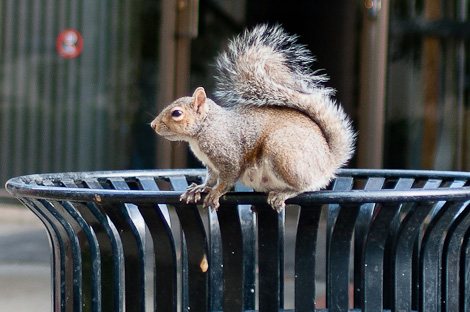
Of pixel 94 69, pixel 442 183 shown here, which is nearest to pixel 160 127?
pixel 442 183

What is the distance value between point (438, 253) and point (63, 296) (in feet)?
3.30

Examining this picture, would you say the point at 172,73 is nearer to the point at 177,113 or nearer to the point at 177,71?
the point at 177,71

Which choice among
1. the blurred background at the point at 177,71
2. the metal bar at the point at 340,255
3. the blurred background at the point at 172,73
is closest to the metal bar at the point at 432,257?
the metal bar at the point at 340,255

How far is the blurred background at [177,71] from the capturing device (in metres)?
6.72

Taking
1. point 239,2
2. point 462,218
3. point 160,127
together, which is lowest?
point 462,218

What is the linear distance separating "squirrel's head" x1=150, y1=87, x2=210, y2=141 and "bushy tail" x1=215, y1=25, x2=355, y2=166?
142 mm

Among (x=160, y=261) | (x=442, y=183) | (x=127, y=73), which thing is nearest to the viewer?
(x=160, y=261)

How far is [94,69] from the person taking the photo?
7.30 m

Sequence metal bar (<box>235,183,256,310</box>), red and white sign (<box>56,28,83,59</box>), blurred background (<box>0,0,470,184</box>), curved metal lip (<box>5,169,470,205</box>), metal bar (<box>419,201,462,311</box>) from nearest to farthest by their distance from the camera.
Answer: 1. curved metal lip (<box>5,169,470,205</box>)
2. metal bar (<box>419,201,462,311</box>)
3. metal bar (<box>235,183,256,310</box>)
4. blurred background (<box>0,0,470,184</box>)
5. red and white sign (<box>56,28,83,59</box>)

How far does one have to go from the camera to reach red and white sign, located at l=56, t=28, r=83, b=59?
23.8 ft

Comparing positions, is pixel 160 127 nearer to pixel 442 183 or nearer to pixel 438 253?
pixel 438 253

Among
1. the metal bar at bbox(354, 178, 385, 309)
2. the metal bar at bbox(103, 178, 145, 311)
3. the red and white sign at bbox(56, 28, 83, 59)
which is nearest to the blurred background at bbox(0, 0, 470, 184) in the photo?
the red and white sign at bbox(56, 28, 83, 59)

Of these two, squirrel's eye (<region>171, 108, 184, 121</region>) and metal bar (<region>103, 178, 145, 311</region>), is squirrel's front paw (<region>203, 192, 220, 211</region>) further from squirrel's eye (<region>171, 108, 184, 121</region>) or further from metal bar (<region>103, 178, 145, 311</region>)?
squirrel's eye (<region>171, 108, 184, 121</region>)

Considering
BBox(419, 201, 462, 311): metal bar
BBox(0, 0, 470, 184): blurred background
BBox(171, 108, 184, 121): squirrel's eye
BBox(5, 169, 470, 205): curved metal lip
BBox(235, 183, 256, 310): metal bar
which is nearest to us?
BBox(5, 169, 470, 205): curved metal lip
